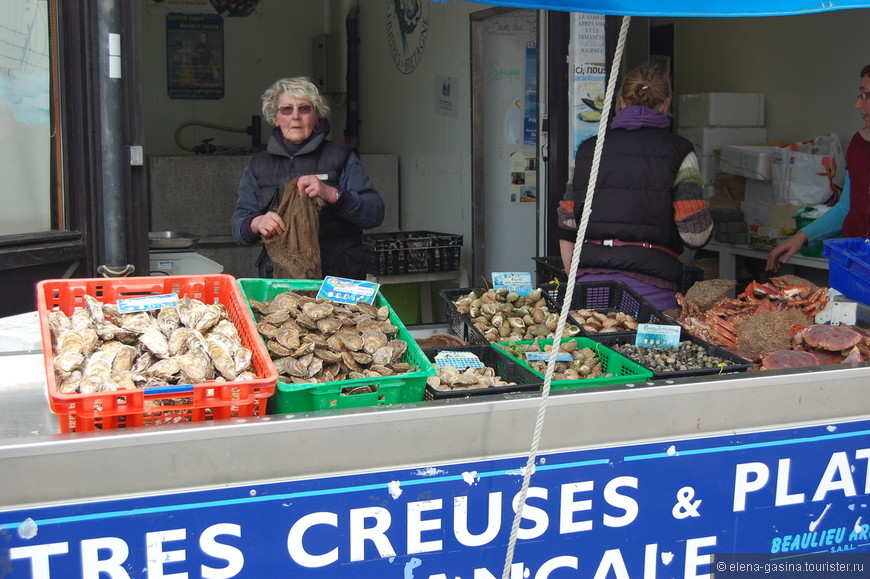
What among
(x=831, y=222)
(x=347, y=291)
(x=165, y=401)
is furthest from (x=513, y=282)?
(x=831, y=222)

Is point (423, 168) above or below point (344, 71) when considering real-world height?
below

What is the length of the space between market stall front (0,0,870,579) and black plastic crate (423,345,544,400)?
0.28 ft

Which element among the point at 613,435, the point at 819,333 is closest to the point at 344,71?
→ the point at 819,333

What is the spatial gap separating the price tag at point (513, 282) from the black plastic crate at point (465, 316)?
66 millimetres

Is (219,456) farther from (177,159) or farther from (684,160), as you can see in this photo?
(177,159)

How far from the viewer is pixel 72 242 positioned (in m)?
4.18

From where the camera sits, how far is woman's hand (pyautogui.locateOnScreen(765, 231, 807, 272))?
16.4 ft

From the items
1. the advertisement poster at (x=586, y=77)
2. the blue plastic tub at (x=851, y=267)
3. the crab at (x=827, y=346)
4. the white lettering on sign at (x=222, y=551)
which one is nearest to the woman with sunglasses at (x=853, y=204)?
the blue plastic tub at (x=851, y=267)

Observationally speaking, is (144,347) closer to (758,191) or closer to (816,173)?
(816,173)

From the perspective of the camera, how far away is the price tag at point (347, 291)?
266cm

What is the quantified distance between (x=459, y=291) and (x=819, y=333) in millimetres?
1355

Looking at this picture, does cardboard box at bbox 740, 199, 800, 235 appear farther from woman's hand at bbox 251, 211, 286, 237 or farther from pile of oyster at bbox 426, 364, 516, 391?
pile of oyster at bbox 426, 364, 516, 391

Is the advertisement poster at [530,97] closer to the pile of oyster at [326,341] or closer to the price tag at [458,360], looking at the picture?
the price tag at [458,360]

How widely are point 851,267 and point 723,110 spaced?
3629 millimetres
